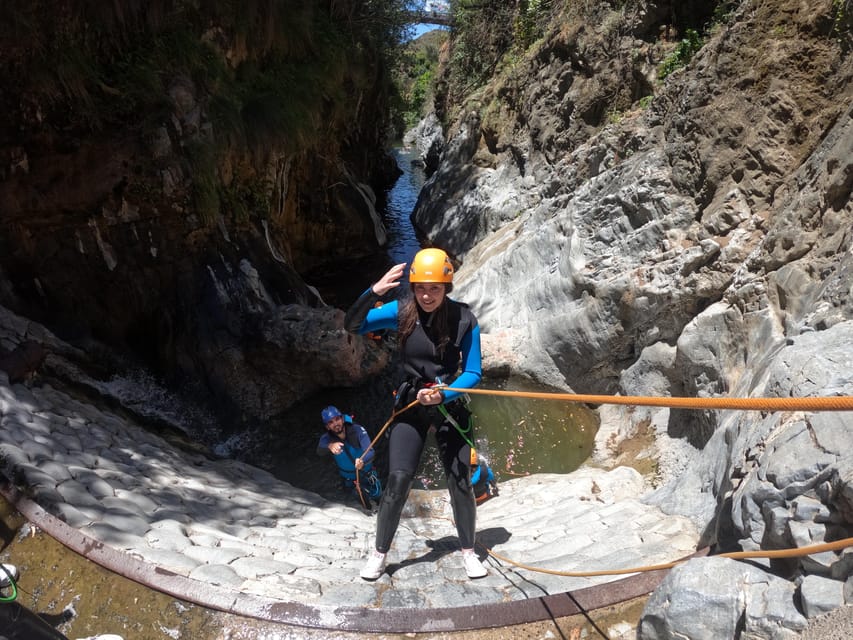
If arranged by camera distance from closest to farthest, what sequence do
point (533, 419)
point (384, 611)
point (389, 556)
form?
point (384, 611) → point (389, 556) → point (533, 419)

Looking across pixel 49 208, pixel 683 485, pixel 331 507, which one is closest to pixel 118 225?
pixel 49 208

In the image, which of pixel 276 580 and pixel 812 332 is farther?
pixel 812 332

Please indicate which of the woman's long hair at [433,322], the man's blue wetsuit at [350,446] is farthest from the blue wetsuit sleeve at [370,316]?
the man's blue wetsuit at [350,446]

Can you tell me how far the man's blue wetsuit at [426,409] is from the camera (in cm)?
296

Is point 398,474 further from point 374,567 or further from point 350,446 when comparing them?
point 350,446

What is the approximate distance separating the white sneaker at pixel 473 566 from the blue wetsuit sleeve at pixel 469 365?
915 millimetres

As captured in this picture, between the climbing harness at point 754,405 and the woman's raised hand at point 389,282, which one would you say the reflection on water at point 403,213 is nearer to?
the woman's raised hand at point 389,282

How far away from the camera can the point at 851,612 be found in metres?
1.73

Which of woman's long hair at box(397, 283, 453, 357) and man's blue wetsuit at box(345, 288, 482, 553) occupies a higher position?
woman's long hair at box(397, 283, 453, 357)

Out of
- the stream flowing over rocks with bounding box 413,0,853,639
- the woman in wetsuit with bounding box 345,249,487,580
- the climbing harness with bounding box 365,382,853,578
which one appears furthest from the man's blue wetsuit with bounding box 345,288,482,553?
the stream flowing over rocks with bounding box 413,0,853,639

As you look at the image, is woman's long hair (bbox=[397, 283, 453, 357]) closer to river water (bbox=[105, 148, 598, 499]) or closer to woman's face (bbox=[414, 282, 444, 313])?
woman's face (bbox=[414, 282, 444, 313])

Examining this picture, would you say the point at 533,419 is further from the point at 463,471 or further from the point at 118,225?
the point at 118,225

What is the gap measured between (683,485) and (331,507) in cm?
295

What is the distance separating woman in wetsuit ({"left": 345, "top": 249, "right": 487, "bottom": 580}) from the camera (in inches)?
116
